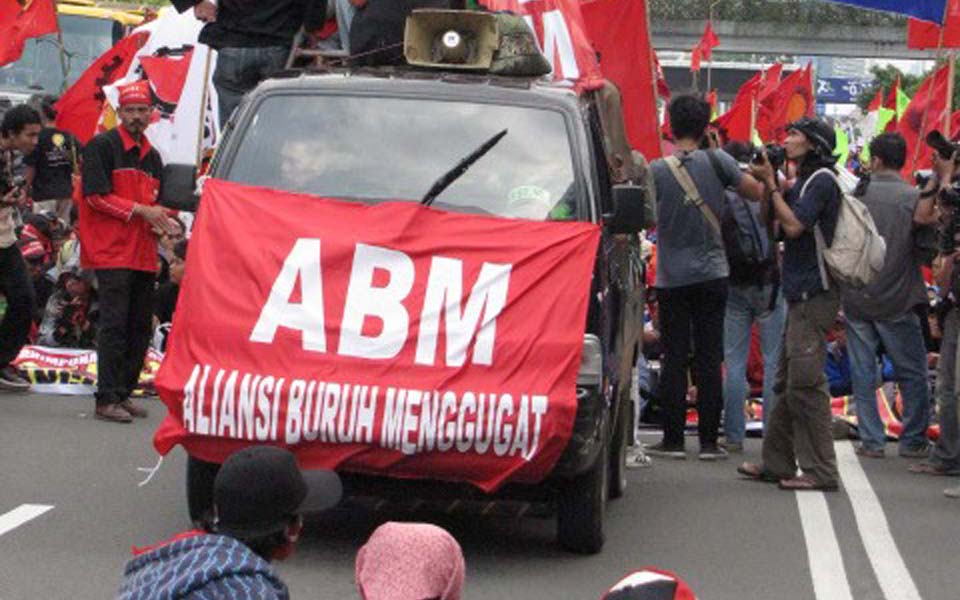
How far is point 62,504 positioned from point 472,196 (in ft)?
8.16

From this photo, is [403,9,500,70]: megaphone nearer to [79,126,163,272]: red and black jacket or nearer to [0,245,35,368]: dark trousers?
[79,126,163,272]: red and black jacket

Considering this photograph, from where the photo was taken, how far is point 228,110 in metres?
12.4

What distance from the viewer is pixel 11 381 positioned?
14406mm

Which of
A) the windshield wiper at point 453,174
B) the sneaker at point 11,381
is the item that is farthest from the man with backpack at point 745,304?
the sneaker at point 11,381

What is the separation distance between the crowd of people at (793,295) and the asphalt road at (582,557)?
0.41 m

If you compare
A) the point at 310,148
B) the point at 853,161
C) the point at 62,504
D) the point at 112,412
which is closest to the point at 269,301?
the point at 310,148

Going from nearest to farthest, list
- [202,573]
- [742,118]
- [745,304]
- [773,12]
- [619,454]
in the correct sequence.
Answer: [202,573] < [619,454] < [745,304] < [742,118] < [773,12]

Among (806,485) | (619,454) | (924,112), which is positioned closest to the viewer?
(619,454)

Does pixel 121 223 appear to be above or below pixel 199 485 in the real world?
above

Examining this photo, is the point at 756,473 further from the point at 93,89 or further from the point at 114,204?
the point at 93,89

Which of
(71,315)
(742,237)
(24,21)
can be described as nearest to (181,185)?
(742,237)

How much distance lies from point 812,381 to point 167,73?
24.5 ft

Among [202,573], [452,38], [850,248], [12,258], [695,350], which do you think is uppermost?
A: [452,38]

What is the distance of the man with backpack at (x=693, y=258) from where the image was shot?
12.3 meters
